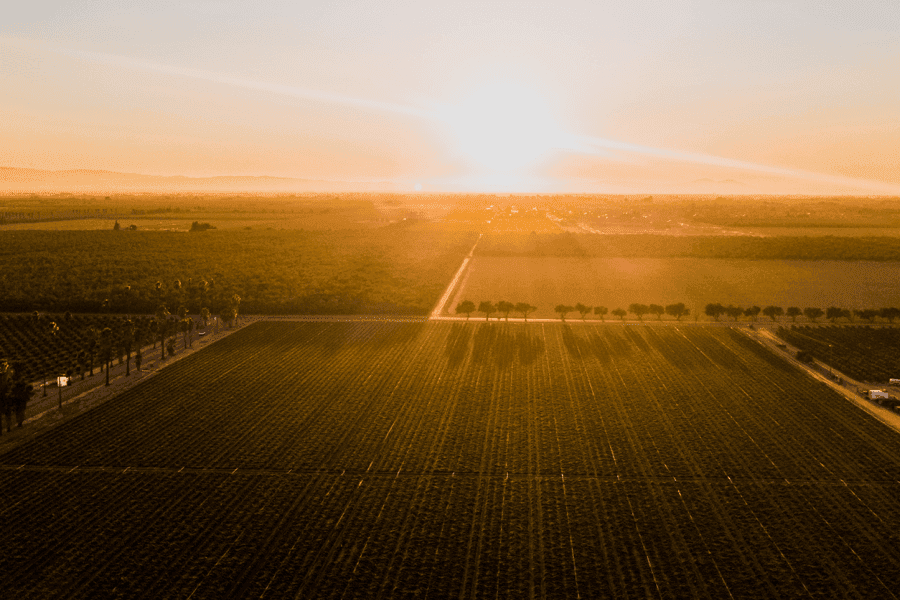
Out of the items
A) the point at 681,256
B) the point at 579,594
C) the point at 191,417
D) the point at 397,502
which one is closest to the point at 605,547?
the point at 579,594

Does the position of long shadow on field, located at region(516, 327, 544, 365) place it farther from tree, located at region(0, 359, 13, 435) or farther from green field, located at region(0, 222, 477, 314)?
tree, located at region(0, 359, 13, 435)

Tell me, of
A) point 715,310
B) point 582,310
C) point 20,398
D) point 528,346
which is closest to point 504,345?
point 528,346

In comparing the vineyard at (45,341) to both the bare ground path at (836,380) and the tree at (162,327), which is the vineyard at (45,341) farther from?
the bare ground path at (836,380)

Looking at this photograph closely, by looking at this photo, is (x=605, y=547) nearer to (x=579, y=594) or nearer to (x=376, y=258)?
(x=579, y=594)

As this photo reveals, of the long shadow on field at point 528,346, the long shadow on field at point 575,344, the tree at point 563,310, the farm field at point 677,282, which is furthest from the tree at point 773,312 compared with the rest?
the long shadow on field at point 528,346

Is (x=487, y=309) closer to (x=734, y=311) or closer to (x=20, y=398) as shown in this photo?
(x=734, y=311)
